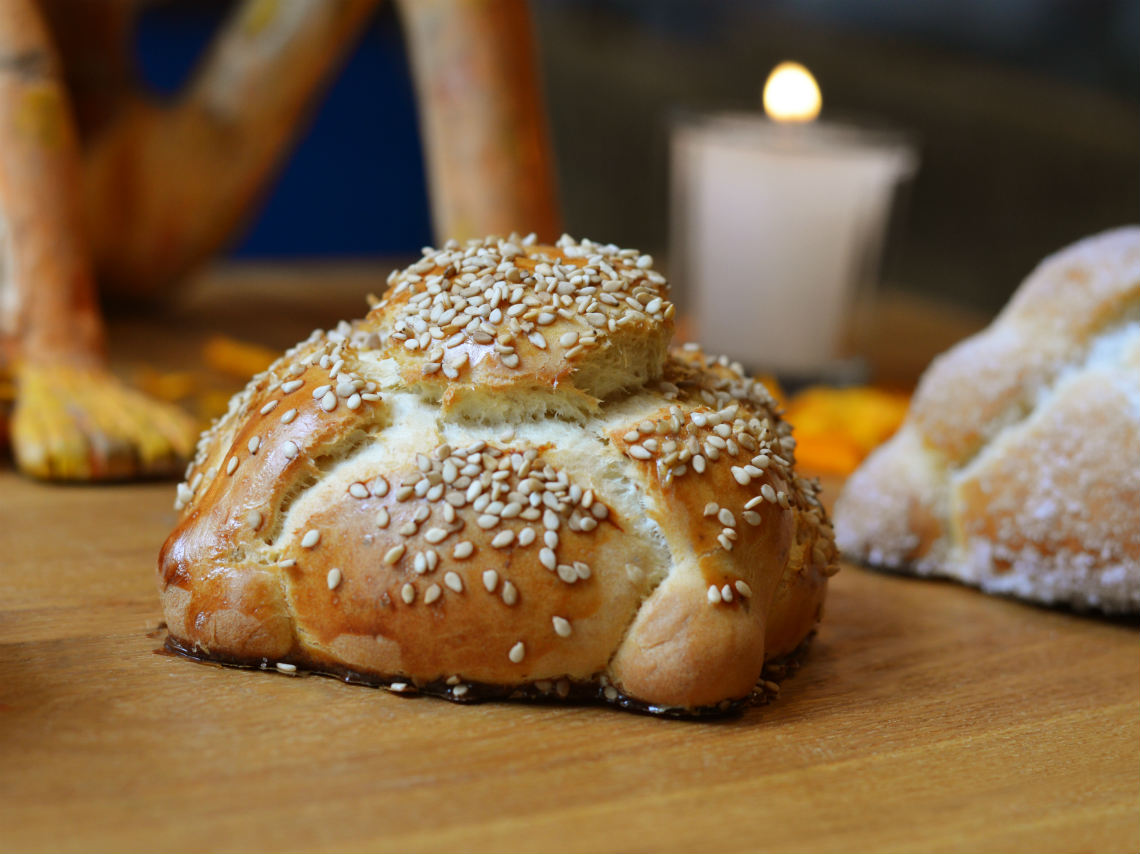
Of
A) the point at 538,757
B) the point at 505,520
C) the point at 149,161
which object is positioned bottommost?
the point at 538,757

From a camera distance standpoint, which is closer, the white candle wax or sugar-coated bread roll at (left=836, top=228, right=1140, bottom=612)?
sugar-coated bread roll at (left=836, top=228, right=1140, bottom=612)

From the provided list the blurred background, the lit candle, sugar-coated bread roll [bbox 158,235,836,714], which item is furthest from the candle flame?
sugar-coated bread roll [bbox 158,235,836,714]

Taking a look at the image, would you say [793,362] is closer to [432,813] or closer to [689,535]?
[689,535]

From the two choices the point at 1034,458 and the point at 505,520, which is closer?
the point at 505,520

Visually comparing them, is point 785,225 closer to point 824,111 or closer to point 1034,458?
point 1034,458

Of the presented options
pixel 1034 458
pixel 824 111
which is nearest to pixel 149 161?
pixel 1034 458

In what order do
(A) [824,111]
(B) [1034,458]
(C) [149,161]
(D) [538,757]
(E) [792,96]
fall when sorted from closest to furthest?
(D) [538,757] < (B) [1034,458] < (E) [792,96] < (C) [149,161] < (A) [824,111]

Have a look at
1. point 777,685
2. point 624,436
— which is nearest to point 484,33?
point 624,436

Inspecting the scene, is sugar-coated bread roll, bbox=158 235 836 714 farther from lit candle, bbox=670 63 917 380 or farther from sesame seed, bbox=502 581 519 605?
lit candle, bbox=670 63 917 380
